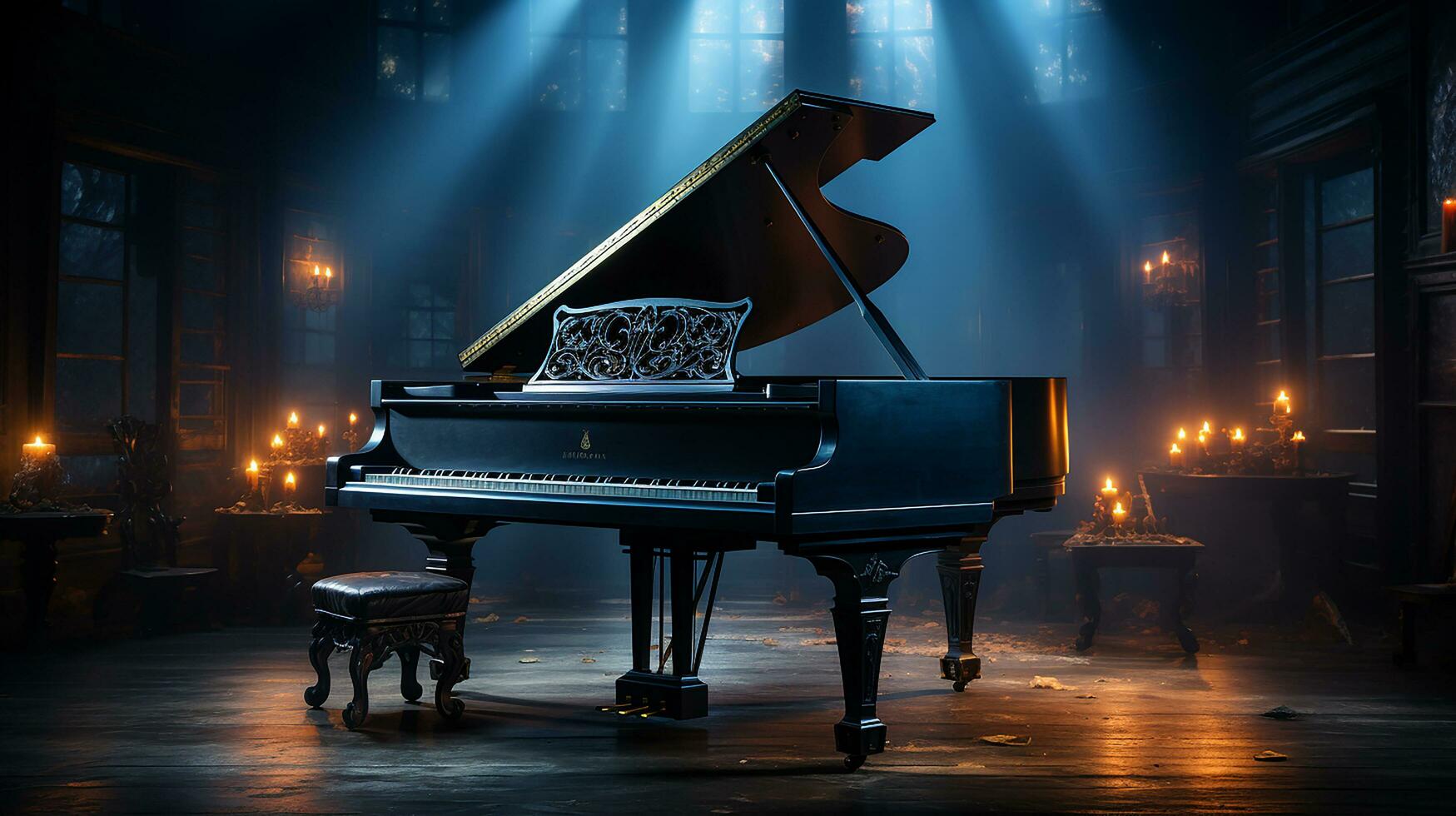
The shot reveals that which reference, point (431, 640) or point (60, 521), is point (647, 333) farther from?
point (60, 521)

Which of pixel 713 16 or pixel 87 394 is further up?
pixel 713 16

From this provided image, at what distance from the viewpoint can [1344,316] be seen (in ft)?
25.8

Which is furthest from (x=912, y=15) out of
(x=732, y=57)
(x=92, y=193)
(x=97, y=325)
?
(x=97, y=325)

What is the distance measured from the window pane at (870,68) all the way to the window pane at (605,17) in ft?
5.37

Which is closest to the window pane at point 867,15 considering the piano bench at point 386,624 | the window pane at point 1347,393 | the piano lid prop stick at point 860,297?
the window pane at point 1347,393

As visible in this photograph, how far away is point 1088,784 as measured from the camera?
378 centimetres

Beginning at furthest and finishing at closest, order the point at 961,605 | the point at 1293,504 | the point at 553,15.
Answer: the point at 553,15, the point at 1293,504, the point at 961,605

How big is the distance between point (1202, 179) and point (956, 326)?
6.41ft

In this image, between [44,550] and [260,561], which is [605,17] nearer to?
[260,561]

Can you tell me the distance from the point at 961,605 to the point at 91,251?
513 cm

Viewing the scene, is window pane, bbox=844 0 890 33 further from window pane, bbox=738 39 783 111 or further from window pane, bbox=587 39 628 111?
window pane, bbox=587 39 628 111

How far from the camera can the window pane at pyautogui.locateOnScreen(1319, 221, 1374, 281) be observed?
767 cm

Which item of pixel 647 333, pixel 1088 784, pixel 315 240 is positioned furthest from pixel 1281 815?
pixel 315 240

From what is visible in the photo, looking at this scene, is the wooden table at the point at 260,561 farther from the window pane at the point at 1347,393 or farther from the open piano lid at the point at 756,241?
the window pane at the point at 1347,393
